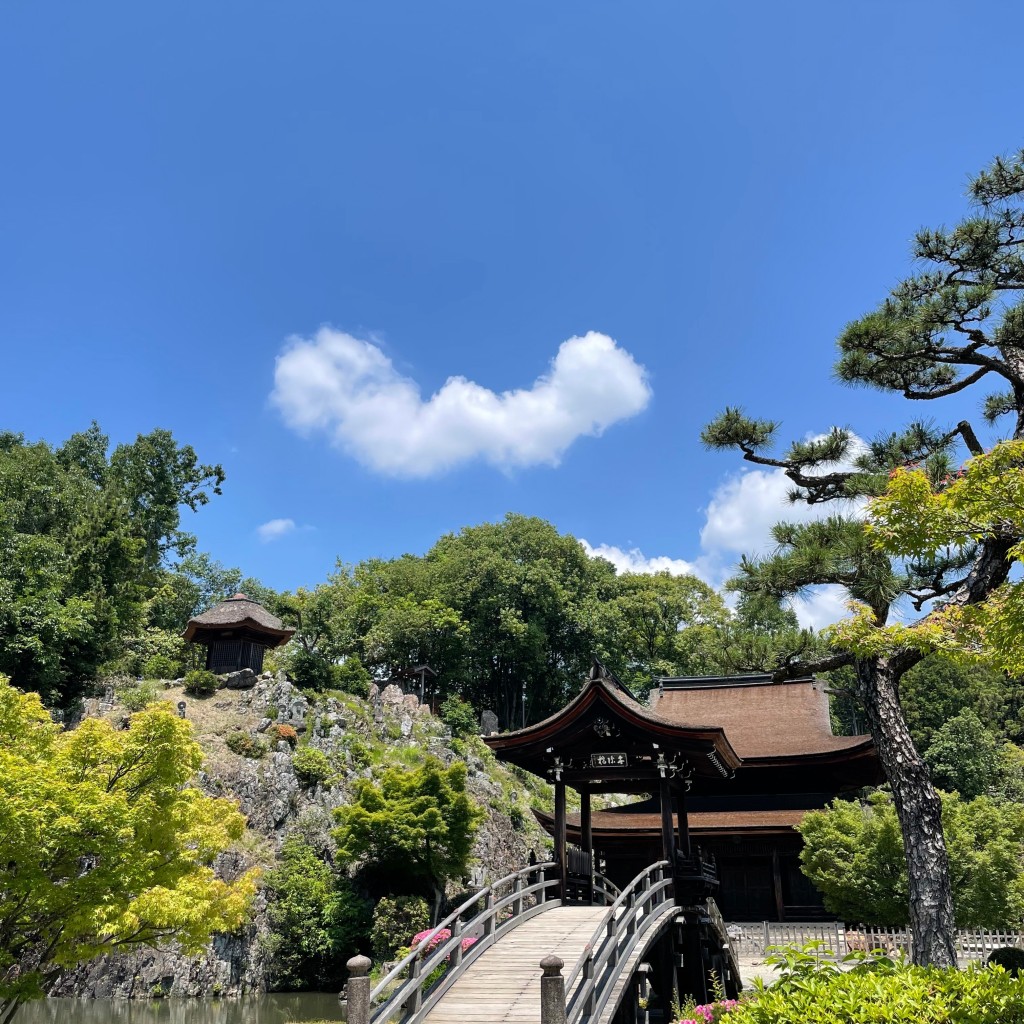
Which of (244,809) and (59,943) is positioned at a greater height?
(244,809)

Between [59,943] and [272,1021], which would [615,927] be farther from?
[272,1021]

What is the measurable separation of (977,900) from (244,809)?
20961mm

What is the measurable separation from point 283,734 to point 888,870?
20.6 m

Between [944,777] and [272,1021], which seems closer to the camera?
[272,1021]

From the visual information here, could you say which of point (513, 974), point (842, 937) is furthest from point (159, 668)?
point (842, 937)

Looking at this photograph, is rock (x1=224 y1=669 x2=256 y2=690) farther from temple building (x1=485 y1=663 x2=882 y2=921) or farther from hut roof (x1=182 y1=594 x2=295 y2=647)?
temple building (x1=485 y1=663 x2=882 y2=921)

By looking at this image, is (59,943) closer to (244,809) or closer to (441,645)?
(244,809)

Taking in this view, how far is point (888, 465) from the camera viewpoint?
13.1 m

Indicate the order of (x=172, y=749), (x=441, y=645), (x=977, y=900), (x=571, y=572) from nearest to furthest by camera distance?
(x=172, y=749)
(x=977, y=900)
(x=441, y=645)
(x=571, y=572)

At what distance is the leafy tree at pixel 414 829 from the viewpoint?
21.9 m

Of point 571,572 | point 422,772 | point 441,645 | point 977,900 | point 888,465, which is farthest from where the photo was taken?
point 571,572

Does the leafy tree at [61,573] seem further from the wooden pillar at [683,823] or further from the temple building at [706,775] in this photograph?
the wooden pillar at [683,823]

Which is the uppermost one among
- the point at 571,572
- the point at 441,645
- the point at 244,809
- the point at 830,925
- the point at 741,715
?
the point at 571,572

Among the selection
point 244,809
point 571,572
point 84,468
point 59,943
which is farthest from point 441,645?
point 59,943
